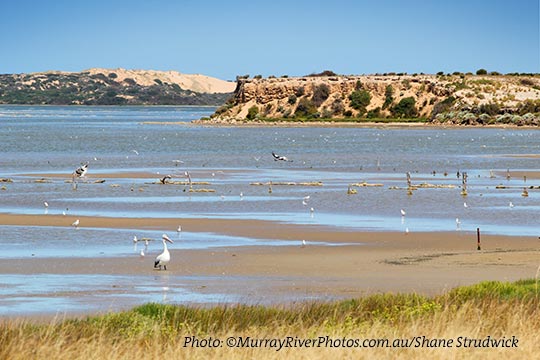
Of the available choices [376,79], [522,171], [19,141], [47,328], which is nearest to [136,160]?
[522,171]

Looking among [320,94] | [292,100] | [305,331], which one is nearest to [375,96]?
[320,94]

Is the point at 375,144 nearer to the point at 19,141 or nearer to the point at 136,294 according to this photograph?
the point at 19,141

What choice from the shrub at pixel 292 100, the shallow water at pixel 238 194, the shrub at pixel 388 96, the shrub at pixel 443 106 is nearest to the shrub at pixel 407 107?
the shrub at pixel 388 96

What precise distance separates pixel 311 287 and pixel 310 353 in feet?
27.0

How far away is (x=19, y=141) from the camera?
89125mm

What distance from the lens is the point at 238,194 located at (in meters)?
40.0

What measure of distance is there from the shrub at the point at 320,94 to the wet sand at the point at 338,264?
123 m

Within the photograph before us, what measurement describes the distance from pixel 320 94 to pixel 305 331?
13921cm

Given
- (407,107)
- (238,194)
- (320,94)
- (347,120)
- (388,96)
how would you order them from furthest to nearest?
(320,94) → (388,96) → (347,120) → (407,107) → (238,194)

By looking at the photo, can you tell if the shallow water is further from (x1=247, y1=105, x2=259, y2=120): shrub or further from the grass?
(x1=247, y1=105, x2=259, y2=120): shrub

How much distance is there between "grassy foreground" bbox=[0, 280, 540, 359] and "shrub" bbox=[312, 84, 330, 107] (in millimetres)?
135601

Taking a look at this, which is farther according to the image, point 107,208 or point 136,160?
point 136,160

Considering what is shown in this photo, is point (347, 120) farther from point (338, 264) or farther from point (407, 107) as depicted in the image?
point (338, 264)

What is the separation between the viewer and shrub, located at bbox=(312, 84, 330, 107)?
151000mm
